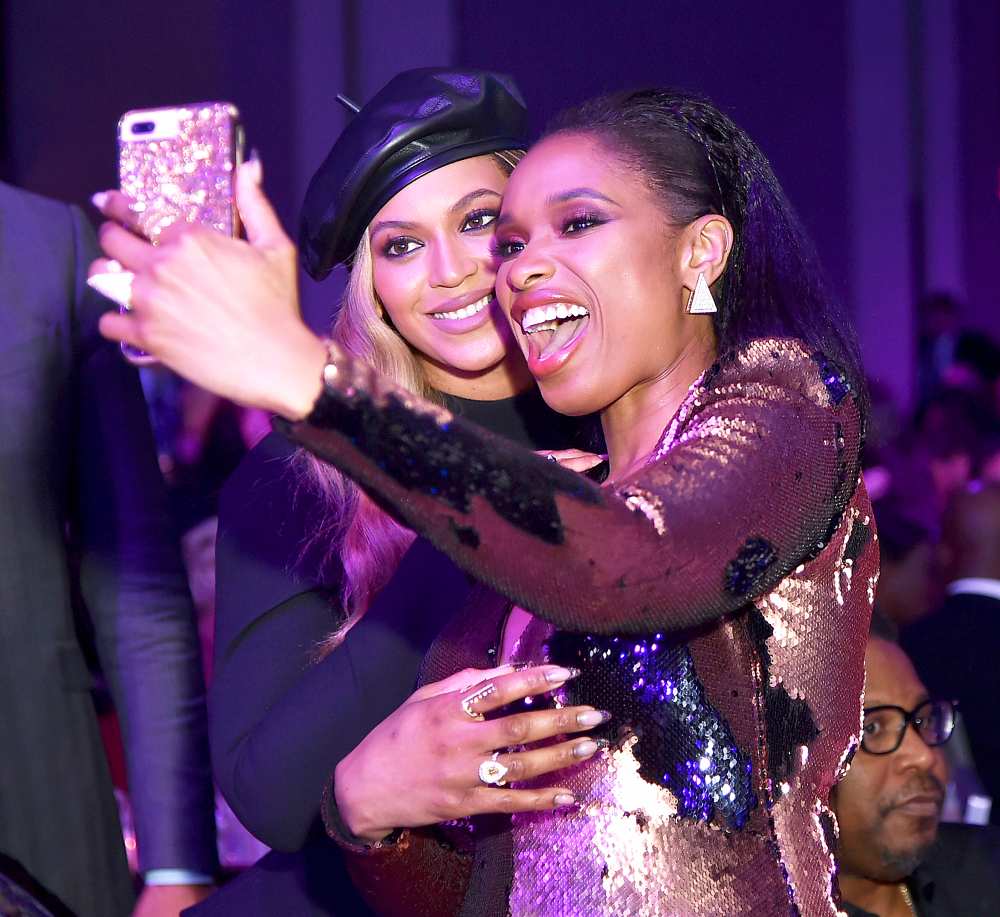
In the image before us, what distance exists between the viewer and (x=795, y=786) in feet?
4.71

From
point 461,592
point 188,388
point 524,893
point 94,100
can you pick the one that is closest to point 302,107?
point 94,100

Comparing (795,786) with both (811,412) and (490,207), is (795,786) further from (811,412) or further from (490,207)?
(490,207)

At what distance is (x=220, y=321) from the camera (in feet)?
3.71

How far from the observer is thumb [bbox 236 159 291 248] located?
1196 millimetres

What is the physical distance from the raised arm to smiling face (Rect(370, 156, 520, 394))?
3.43ft

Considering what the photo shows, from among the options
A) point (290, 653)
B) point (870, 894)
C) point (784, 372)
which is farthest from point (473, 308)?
point (870, 894)

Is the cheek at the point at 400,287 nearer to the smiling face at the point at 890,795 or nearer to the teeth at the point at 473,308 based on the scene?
the teeth at the point at 473,308

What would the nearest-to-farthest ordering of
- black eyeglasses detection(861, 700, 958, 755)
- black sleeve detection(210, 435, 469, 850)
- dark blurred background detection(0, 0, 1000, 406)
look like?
black sleeve detection(210, 435, 469, 850), black eyeglasses detection(861, 700, 958, 755), dark blurred background detection(0, 0, 1000, 406)

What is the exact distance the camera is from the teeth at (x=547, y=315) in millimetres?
1583

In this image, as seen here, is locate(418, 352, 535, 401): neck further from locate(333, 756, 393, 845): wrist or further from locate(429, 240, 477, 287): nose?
locate(333, 756, 393, 845): wrist

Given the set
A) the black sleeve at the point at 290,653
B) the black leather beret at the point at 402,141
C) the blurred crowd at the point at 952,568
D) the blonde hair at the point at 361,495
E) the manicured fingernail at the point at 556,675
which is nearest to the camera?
the manicured fingernail at the point at 556,675

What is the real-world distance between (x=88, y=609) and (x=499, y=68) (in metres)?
5.50

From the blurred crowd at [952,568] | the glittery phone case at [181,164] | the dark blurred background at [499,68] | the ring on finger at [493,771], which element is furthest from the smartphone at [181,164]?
the dark blurred background at [499,68]

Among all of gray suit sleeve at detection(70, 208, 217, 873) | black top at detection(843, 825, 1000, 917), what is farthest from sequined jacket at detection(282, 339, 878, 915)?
black top at detection(843, 825, 1000, 917)
